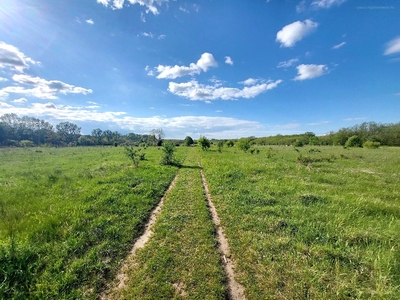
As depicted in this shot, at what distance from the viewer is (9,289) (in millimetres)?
3441

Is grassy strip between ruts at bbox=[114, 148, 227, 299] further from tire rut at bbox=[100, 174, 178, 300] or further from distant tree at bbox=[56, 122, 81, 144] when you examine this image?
distant tree at bbox=[56, 122, 81, 144]

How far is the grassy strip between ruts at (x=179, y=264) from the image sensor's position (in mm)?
3535

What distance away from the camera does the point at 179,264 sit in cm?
430

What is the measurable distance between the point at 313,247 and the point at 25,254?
781cm

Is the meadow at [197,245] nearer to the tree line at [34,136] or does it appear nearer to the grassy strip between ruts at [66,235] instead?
the grassy strip between ruts at [66,235]

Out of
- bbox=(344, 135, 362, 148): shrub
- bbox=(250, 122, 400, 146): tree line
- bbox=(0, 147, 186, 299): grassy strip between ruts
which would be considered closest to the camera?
bbox=(0, 147, 186, 299): grassy strip between ruts

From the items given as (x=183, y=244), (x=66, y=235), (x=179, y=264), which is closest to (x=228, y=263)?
(x=179, y=264)

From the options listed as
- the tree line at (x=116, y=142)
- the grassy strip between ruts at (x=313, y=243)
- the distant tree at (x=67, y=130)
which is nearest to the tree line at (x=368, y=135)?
the tree line at (x=116, y=142)

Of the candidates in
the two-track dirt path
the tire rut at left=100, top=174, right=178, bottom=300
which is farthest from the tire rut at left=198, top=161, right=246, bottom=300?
the tire rut at left=100, top=174, right=178, bottom=300

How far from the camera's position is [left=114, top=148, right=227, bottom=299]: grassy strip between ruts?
11.6 ft

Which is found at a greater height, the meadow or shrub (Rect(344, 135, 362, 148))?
shrub (Rect(344, 135, 362, 148))

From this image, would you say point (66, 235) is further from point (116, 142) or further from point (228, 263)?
point (116, 142)

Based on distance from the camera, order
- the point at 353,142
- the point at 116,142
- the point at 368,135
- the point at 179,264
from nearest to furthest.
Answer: the point at 179,264 → the point at 353,142 → the point at 368,135 → the point at 116,142

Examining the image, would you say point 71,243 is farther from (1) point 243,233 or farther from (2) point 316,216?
(2) point 316,216
